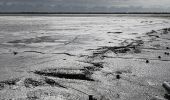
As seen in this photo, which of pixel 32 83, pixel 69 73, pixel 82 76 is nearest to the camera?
pixel 32 83

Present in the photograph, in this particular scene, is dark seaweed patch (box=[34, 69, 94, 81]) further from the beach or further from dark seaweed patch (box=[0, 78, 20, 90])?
dark seaweed patch (box=[0, 78, 20, 90])

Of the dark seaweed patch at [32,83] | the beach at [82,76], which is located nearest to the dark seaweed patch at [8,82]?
the beach at [82,76]

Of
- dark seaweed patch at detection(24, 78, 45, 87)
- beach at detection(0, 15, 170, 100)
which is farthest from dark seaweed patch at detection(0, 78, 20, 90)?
dark seaweed patch at detection(24, 78, 45, 87)

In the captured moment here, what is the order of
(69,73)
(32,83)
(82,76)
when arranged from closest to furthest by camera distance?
(32,83), (82,76), (69,73)

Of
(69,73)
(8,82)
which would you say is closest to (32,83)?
(8,82)

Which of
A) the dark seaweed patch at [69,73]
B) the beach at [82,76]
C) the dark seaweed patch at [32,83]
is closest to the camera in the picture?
the beach at [82,76]

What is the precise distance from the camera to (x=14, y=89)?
478cm

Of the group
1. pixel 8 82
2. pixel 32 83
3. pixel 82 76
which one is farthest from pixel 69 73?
pixel 8 82

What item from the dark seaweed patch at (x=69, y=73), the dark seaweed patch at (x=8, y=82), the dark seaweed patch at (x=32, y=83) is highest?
the dark seaweed patch at (x=32, y=83)

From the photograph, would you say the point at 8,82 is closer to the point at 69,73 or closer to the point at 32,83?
the point at 32,83

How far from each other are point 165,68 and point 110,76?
183 centimetres

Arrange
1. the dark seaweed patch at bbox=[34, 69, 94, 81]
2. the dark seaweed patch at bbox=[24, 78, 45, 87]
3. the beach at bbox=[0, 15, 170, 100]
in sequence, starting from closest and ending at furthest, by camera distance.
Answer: the beach at bbox=[0, 15, 170, 100] → the dark seaweed patch at bbox=[24, 78, 45, 87] → the dark seaweed patch at bbox=[34, 69, 94, 81]

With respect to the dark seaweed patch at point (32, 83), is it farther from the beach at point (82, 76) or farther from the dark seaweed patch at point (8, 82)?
the dark seaweed patch at point (8, 82)

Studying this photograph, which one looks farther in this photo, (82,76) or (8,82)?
(82,76)
